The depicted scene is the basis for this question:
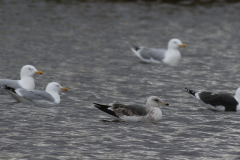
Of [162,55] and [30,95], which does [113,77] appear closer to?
[162,55]

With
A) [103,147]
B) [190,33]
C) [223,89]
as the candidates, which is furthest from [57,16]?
[103,147]

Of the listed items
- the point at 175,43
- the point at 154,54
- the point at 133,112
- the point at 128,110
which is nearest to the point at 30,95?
the point at 128,110

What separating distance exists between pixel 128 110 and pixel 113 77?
648 cm

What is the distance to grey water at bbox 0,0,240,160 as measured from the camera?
10.6 meters

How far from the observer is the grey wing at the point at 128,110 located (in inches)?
504

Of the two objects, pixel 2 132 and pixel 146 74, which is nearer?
pixel 2 132

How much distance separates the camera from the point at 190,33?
33000 mm

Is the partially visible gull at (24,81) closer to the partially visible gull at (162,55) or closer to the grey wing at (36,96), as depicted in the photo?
the grey wing at (36,96)

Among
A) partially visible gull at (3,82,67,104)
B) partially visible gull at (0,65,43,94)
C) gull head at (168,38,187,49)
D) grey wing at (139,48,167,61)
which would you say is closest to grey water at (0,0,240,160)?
partially visible gull at (3,82,67,104)

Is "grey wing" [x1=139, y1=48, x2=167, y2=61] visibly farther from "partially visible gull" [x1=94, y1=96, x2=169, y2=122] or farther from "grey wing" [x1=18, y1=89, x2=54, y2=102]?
"partially visible gull" [x1=94, y1=96, x2=169, y2=122]

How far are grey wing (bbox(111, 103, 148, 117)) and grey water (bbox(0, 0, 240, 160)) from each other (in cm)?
A: 30

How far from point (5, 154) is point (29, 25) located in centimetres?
2470

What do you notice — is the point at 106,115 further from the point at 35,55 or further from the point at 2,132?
the point at 35,55

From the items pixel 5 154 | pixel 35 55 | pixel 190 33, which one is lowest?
pixel 5 154
